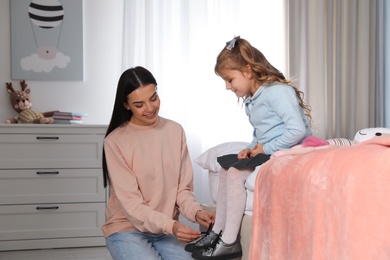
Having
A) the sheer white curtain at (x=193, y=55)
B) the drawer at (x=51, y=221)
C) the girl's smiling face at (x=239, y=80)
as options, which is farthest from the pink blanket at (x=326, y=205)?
the sheer white curtain at (x=193, y=55)

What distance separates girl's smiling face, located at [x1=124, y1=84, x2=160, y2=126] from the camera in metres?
2.18

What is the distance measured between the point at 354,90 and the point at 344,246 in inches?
135

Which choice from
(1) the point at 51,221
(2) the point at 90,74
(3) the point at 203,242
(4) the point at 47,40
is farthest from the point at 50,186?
(3) the point at 203,242

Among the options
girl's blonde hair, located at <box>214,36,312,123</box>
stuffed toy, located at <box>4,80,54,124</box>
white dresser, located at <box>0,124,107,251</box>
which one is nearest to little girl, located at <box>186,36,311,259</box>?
girl's blonde hair, located at <box>214,36,312,123</box>

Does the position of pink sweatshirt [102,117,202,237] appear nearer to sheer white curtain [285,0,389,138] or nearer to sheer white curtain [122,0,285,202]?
sheer white curtain [122,0,285,202]

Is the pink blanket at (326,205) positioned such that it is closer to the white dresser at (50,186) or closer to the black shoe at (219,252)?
the black shoe at (219,252)

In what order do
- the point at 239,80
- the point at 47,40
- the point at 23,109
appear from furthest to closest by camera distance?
the point at 47,40, the point at 23,109, the point at 239,80

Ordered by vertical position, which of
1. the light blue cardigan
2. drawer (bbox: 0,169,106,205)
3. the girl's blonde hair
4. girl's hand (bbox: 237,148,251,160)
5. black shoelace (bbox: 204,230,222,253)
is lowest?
drawer (bbox: 0,169,106,205)

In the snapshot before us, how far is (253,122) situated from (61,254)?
163cm

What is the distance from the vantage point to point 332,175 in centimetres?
138

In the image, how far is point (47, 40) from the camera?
4379 millimetres

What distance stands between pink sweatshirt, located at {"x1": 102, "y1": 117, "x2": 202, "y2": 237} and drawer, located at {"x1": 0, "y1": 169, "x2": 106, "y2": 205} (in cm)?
165

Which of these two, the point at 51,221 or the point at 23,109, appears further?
the point at 23,109

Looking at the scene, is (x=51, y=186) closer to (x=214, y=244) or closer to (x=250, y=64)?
(x=250, y=64)
